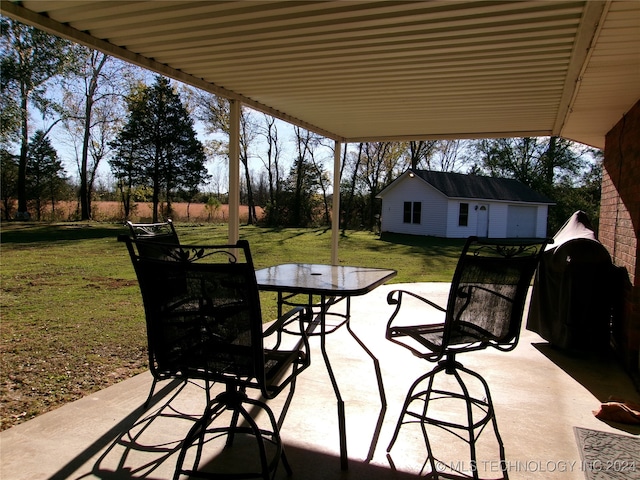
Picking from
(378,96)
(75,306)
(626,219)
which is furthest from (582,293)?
(75,306)

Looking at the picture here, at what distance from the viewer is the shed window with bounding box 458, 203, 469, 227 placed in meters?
19.8

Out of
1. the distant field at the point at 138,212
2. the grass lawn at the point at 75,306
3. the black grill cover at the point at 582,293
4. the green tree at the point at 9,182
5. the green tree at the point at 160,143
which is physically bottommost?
the grass lawn at the point at 75,306

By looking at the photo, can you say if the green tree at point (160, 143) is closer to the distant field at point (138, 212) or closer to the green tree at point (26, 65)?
the distant field at point (138, 212)

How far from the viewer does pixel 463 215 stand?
65.1 feet

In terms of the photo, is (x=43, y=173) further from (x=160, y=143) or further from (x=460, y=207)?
(x=460, y=207)

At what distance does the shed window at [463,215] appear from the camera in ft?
64.8

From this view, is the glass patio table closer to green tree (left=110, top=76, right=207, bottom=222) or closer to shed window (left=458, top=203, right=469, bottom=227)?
A: shed window (left=458, top=203, right=469, bottom=227)

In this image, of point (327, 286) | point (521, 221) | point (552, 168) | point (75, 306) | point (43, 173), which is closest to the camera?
point (327, 286)

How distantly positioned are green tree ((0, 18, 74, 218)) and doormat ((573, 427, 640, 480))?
17045mm

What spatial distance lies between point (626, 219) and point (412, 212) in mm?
17107

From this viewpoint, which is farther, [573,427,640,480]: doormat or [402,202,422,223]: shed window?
[402,202,422,223]: shed window

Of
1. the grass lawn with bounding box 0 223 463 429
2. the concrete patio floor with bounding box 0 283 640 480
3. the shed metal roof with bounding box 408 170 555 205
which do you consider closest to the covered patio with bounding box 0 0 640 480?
the concrete patio floor with bounding box 0 283 640 480

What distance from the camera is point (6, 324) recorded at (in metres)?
4.65

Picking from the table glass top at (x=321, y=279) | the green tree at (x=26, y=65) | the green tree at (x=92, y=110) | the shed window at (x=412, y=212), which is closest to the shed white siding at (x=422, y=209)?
the shed window at (x=412, y=212)
